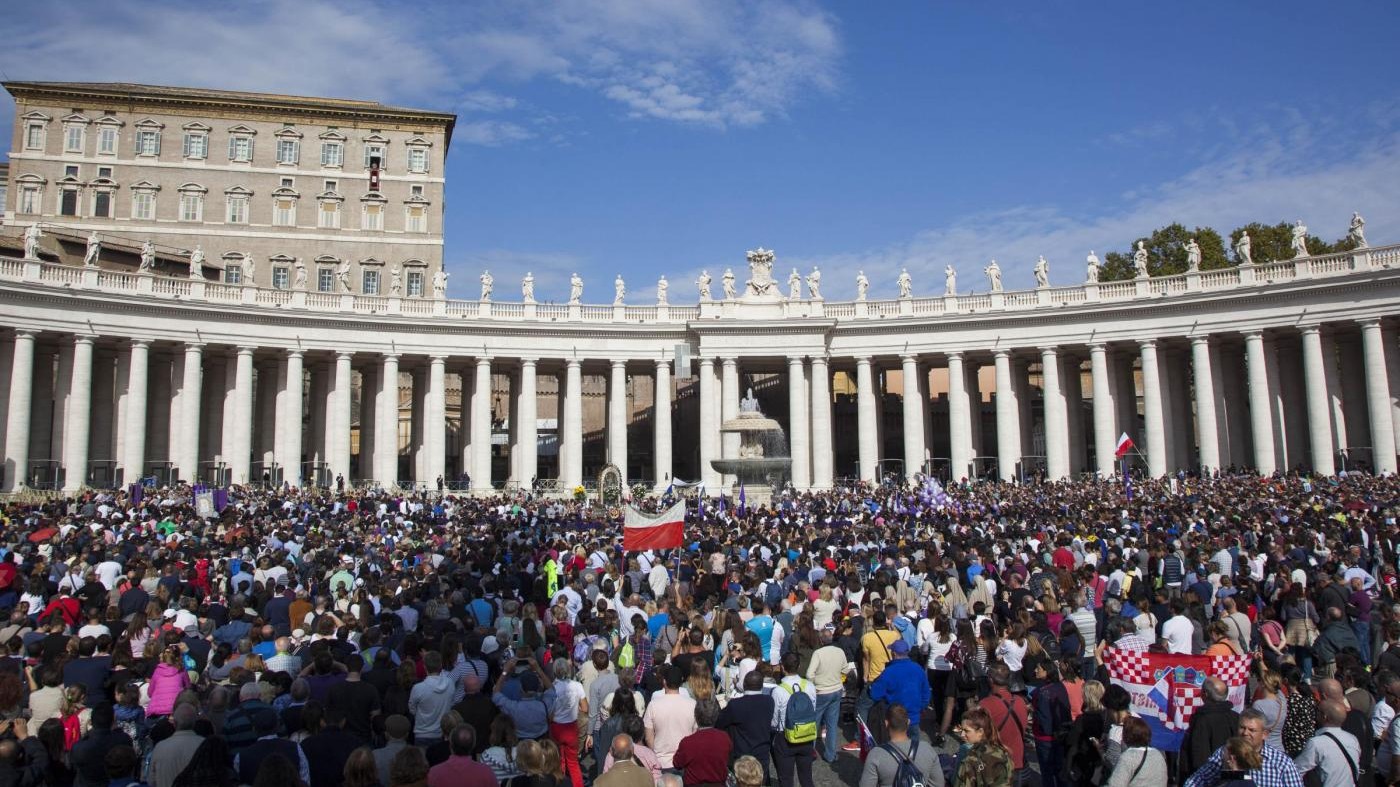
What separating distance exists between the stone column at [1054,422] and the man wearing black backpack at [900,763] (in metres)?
50.3

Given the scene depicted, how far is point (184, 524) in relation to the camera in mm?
30203

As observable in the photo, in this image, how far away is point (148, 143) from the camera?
71000 mm

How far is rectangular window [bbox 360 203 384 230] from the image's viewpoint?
244 feet

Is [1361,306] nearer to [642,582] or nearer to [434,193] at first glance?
[642,582]

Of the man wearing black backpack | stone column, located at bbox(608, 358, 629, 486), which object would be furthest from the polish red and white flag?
stone column, located at bbox(608, 358, 629, 486)

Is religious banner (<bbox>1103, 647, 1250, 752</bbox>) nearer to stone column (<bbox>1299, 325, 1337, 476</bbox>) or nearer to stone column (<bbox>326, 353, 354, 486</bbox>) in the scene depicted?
stone column (<bbox>1299, 325, 1337, 476</bbox>)

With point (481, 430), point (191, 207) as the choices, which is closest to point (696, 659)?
point (481, 430)

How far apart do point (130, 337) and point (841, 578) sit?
45.2 meters

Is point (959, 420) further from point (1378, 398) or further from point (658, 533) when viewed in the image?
point (658, 533)

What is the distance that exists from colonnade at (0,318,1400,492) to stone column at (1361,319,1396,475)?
0.27ft

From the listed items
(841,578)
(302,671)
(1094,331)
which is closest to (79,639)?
(302,671)

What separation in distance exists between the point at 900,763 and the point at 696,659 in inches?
119

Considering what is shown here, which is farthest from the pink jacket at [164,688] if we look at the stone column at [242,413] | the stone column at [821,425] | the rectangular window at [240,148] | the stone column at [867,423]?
the rectangular window at [240,148]

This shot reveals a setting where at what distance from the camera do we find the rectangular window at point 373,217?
74.3 meters
